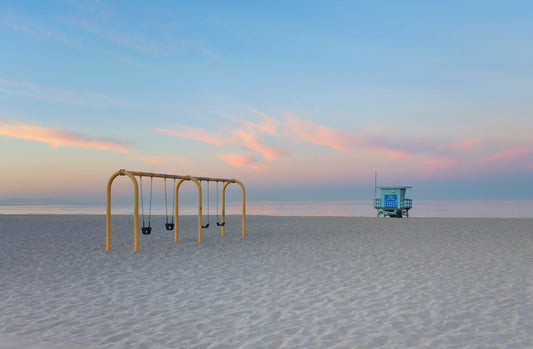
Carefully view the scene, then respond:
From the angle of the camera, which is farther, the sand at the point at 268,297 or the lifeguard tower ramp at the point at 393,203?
the lifeguard tower ramp at the point at 393,203

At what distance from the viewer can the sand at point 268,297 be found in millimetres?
4207

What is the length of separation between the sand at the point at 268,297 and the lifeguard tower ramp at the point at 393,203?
47.1 ft


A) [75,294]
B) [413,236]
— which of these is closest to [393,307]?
[75,294]

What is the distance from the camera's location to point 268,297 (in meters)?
5.77

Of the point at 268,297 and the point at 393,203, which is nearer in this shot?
the point at 268,297

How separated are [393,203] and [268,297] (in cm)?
2091

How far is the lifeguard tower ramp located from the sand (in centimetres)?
→ 1436

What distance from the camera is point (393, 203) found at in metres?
25.4

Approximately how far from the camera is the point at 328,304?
212 inches

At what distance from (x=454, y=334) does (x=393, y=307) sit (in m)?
1.01

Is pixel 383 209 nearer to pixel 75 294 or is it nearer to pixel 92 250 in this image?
pixel 92 250

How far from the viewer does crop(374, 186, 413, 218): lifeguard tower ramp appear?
2508cm

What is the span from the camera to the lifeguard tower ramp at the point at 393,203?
82.3ft

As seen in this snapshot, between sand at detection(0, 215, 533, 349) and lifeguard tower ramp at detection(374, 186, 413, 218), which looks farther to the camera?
lifeguard tower ramp at detection(374, 186, 413, 218)
